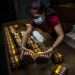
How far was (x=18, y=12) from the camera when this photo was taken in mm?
715

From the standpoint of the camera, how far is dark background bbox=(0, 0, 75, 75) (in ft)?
2.09

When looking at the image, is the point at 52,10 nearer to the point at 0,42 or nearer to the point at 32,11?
the point at 32,11

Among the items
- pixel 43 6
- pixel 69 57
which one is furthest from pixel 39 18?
pixel 69 57

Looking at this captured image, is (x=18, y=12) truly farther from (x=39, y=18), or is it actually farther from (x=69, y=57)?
(x=69, y=57)

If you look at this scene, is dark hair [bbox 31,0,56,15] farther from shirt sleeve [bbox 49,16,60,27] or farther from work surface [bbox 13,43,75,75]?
work surface [bbox 13,43,75,75]

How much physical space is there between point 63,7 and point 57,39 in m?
0.11

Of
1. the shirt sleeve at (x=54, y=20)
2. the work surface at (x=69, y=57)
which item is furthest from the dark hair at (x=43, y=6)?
the work surface at (x=69, y=57)

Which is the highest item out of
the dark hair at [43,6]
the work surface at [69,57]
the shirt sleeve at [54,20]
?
the dark hair at [43,6]

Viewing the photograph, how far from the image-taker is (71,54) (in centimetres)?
77

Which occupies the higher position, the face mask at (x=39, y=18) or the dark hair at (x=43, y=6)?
the dark hair at (x=43, y=6)

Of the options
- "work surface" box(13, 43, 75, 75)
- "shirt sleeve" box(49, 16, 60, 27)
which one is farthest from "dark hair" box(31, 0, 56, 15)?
"work surface" box(13, 43, 75, 75)

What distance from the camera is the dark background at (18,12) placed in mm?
637

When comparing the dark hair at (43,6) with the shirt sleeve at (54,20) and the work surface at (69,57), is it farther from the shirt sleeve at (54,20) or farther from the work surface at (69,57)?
the work surface at (69,57)

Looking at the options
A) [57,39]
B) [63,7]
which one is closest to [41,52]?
[57,39]
